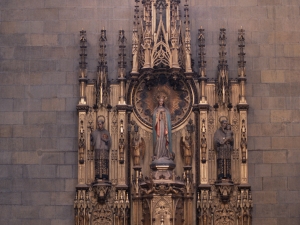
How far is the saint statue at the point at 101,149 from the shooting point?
24.6 metres

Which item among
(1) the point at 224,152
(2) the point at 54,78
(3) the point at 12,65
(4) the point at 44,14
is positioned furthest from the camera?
(4) the point at 44,14

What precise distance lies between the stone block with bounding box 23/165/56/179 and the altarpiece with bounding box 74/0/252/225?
0.91 metres

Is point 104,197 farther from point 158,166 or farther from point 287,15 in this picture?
point 287,15

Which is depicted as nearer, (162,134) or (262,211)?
(162,134)

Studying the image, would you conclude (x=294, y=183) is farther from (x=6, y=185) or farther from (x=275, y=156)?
(x=6, y=185)

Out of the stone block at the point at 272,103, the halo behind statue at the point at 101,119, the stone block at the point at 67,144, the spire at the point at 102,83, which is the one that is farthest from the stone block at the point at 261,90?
the stone block at the point at 67,144

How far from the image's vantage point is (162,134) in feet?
80.1

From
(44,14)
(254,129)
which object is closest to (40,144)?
(44,14)

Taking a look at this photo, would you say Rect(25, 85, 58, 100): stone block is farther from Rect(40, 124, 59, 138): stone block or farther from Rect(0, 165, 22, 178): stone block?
Rect(0, 165, 22, 178): stone block

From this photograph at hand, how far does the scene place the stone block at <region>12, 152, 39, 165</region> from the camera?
25188 mm

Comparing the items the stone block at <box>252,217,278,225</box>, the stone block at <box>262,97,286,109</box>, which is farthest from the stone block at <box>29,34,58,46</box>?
the stone block at <box>252,217,278,225</box>

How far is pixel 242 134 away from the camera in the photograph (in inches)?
979

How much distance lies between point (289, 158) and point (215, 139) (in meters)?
2.27

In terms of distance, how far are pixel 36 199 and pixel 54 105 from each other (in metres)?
2.80
